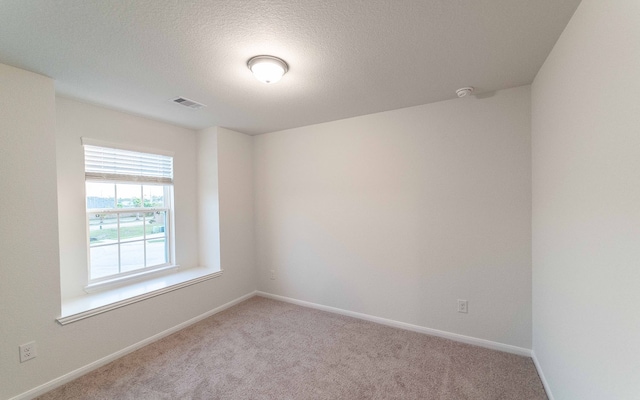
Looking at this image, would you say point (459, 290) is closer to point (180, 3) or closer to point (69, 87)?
point (180, 3)

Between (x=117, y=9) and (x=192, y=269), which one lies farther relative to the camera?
(x=192, y=269)

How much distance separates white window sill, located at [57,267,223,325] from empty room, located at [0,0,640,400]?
30mm

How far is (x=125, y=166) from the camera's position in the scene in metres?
2.98

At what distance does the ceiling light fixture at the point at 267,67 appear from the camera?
1.80 m

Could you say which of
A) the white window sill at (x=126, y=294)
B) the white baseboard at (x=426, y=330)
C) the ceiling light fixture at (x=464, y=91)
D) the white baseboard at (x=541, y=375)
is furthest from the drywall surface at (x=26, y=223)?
the white baseboard at (x=541, y=375)

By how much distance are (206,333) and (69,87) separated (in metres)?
2.67

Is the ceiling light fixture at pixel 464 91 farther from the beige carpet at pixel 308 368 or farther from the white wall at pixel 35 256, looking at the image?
the white wall at pixel 35 256

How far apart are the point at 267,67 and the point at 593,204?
2.01m

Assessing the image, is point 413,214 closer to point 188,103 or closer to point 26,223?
point 188,103

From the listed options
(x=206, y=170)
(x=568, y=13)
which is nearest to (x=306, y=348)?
(x=206, y=170)

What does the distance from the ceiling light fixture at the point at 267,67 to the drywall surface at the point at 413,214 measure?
1.47 metres

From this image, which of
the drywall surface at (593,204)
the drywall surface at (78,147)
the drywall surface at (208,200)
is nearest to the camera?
the drywall surface at (593,204)

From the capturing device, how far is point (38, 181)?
202 centimetres

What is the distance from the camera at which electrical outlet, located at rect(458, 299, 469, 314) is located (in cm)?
259
